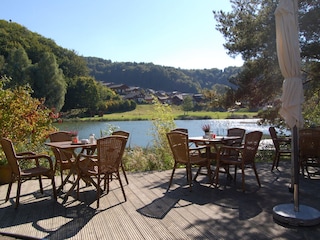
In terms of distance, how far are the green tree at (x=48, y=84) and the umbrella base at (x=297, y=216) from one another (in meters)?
29.0

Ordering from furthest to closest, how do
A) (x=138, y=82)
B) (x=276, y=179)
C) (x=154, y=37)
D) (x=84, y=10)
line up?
(x=138, y=82) → (x=154, y=37) → (x=84, y=10) → (x=276, y=179)

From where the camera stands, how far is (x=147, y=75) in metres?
60.9

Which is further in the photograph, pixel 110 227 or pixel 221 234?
pixel 110 227

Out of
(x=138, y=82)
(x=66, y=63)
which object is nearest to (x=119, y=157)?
(x=66, y=63)

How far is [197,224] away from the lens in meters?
3.09

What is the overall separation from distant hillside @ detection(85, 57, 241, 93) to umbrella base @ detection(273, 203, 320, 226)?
151 feet

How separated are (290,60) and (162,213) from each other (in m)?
2.12

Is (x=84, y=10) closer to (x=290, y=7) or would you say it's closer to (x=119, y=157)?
(x=119, y=157)

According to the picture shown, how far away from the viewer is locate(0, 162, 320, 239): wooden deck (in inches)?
114

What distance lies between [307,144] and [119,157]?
3.12 m

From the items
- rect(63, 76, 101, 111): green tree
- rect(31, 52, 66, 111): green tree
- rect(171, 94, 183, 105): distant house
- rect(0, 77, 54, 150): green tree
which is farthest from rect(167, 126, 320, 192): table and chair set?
rect(63, 76, 101, 111): green tree

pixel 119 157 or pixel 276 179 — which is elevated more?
pixel 119 157

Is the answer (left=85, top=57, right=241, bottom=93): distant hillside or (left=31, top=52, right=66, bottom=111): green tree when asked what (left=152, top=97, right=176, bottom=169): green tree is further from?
(left=85, top=57, right=241, bottom=93): distant hillside

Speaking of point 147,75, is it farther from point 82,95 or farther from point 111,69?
point 82,95
